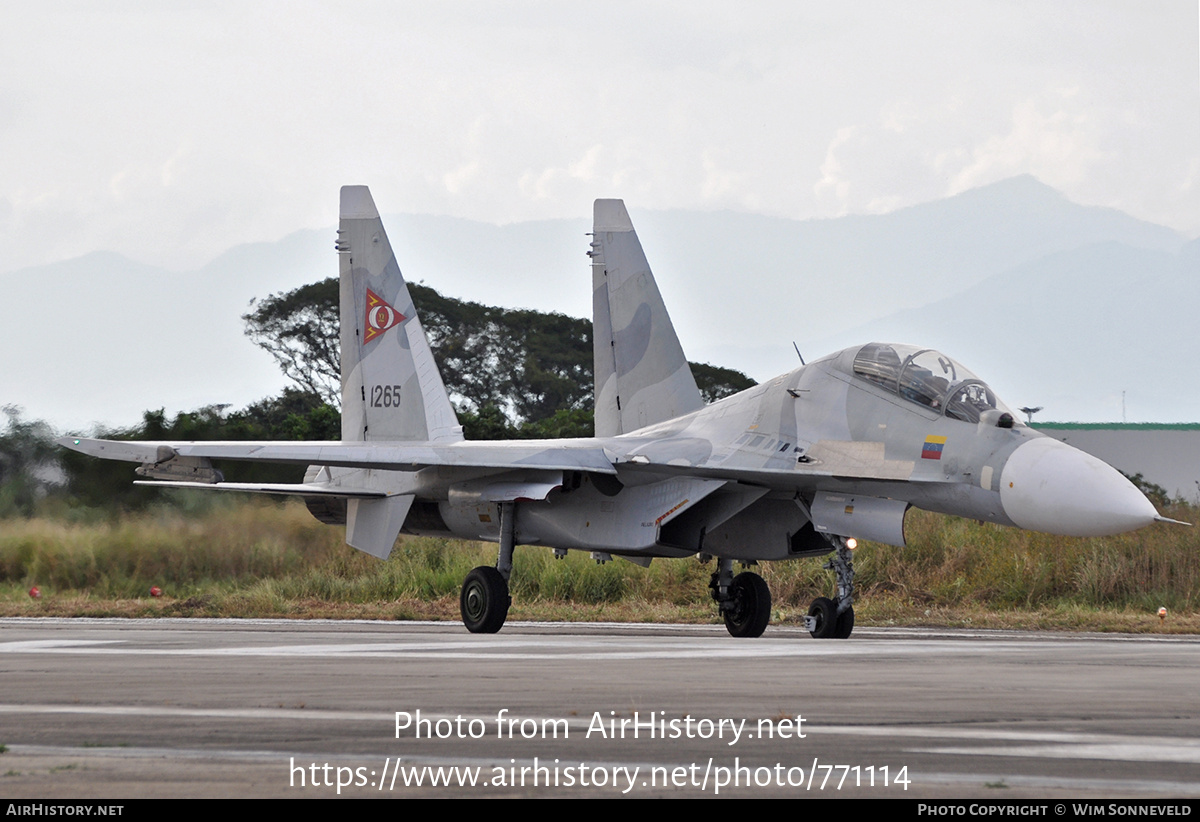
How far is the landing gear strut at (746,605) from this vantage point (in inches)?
579

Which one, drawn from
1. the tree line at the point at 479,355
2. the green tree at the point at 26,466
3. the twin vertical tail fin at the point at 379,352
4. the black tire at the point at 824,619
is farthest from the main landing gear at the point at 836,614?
the tree line at the point at 479,355

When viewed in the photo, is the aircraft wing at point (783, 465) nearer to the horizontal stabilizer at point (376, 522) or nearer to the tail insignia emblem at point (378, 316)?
the horizontal stabilizer at point (376, 522)

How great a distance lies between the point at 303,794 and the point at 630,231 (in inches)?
632

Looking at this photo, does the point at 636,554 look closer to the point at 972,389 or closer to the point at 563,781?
the point at 972,389

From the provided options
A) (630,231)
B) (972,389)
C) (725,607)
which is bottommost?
(725,607)

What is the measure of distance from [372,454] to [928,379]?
18.2 feet

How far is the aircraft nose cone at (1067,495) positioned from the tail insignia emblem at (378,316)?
980 cm

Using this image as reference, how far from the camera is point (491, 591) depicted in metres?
15.4

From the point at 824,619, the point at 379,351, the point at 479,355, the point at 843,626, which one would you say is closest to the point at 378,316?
the point at 379,351

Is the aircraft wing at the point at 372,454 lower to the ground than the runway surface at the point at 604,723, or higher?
higher

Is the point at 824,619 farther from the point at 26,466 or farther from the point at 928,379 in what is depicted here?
the point at 26,466

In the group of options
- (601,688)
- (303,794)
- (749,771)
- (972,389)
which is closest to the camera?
(303,794)

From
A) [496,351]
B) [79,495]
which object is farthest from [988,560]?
[496,351]

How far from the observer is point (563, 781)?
4.61m
